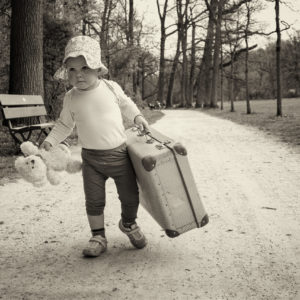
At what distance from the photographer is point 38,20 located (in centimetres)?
838

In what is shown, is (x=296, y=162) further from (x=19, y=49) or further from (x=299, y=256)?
(x=19, y=49)

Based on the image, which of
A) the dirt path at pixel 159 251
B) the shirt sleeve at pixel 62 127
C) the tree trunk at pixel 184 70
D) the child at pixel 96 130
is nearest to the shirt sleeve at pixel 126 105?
the child at pixel 96 130

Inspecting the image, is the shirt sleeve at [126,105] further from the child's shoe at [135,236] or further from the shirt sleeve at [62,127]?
the child's shoe at [135,236]

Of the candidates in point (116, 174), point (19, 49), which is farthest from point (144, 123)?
point (19, 49)

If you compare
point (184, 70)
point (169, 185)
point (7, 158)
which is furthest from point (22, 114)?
point (184, 70)

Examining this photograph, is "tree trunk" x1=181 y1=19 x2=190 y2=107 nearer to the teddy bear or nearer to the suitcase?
the teddy bear

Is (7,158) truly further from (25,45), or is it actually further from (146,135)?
(146,135)

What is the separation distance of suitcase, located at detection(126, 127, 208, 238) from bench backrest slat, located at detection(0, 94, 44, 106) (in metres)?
5.07

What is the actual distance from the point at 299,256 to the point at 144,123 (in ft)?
4.56

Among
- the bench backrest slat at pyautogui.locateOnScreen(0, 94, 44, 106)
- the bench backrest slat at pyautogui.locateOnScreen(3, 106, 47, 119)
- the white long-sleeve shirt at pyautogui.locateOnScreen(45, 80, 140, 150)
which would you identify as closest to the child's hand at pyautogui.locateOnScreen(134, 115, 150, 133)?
the white long-sleeve shirt at pyautogui.locateOnScreen(45, 80, 140, 150)

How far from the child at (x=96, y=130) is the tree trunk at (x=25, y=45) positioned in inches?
222

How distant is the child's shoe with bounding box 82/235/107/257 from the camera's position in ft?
9.85

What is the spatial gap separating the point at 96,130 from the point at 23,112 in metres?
5.33

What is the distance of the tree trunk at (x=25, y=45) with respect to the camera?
826 centimetres
